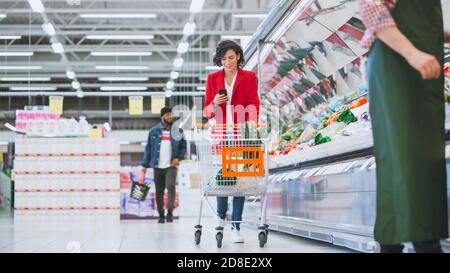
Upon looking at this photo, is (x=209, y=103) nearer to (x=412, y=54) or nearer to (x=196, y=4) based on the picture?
(x=412, y=54)

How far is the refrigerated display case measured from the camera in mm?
3709

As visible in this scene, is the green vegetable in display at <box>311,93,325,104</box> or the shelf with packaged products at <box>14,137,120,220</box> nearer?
the green vegetable in display at <box>311,93,325,104</box>

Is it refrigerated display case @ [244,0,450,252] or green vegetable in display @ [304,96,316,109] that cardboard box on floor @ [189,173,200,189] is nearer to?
refrigerated display case @ [244,0,450,252]

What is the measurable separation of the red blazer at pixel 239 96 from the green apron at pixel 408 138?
7.26 feet

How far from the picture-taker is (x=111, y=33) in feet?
52.8

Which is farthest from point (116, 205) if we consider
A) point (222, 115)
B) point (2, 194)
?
point (2, 194)

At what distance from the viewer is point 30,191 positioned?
9.66 metres

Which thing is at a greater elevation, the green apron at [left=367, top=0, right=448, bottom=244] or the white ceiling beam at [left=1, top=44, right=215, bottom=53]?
the white ceiling beam at [left=1, top=44, right=215, bottom=53]

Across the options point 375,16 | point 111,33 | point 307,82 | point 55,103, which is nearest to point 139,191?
point 307,82

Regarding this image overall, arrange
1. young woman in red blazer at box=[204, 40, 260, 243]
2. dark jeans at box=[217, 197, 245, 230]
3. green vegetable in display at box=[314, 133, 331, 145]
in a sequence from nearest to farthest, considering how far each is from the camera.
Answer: young woman in red blazer at box=[204, 40, 260, 243] → dark jeans at box=[217, 197, 245, 230] → green vegetable in display at box=[314, 133, 331, 145]

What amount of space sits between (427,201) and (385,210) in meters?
0.14

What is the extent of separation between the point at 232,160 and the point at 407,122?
2112mm

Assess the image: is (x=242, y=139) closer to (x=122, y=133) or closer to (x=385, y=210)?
(x=385, y=210)

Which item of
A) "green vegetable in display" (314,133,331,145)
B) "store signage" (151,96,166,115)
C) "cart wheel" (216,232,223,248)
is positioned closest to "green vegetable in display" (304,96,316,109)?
"green vegetable in display" (314,133,331,145)
